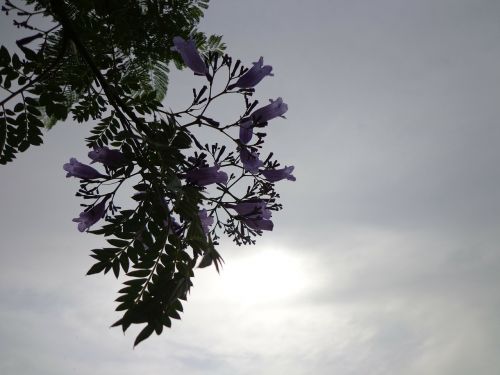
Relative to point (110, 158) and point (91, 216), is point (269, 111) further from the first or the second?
point (91, 216)

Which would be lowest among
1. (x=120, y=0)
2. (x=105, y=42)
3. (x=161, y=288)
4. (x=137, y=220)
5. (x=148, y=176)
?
(x=161, y=288)

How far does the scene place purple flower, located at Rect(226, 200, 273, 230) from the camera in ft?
6.62

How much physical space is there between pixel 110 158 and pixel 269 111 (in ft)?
3.11

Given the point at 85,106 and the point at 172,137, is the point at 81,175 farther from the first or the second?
the point at 85,106

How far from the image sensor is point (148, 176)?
1.48 metres

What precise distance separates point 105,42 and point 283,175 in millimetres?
1544

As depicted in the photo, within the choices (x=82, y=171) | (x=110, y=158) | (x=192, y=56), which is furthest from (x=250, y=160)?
(x=82, y=171)

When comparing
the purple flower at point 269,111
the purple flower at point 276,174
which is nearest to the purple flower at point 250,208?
the purple flower at point 276,174

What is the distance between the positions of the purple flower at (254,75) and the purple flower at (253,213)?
0.72 m

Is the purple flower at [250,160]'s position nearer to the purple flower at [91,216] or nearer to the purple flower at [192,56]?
the purple flower at [192,56]

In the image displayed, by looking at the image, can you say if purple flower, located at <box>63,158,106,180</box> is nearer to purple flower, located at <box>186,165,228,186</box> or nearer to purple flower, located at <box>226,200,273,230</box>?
purple flower, located at <box>186,165,228,186</box>

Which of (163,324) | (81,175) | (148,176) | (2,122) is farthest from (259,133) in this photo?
(2,122)

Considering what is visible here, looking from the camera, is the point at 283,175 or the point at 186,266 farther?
the point at 283,175

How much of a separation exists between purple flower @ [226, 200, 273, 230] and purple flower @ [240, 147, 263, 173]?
24 centimetres
